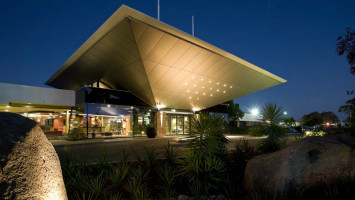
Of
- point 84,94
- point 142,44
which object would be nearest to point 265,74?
point 142,44

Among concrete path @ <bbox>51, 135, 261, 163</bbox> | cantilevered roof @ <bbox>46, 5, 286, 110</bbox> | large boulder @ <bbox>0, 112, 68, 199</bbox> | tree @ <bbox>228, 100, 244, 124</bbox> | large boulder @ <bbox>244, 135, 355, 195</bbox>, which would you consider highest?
cantilevered roof @ <bbox>46, 5, 286, 110</bbox>

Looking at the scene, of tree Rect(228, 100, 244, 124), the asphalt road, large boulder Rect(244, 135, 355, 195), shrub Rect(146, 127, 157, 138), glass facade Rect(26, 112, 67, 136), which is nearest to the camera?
large boulder Rect(244, 135, 355, 195)

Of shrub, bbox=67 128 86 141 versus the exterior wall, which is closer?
the exterior wall

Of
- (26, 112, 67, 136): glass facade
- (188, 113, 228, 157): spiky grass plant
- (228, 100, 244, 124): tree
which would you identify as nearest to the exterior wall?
(26, 112, 67, 136): glass facade

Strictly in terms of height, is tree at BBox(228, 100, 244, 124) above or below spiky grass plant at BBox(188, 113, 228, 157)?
above

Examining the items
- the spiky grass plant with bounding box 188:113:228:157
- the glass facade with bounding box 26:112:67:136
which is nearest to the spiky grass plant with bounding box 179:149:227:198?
the spiky grass plant with bounding box 188:113:228:157

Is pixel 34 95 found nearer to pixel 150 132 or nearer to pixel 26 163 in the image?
pixel 150 132

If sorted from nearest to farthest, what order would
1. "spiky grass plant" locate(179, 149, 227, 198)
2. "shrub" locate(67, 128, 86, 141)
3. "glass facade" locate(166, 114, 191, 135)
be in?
"spiky grass plant" locate(179, 149, 227, 198), "shrub" locate(67, 128, 86, 141), "glass facade" locate(166, 114, 191, 135)

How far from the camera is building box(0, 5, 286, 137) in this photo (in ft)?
47.4

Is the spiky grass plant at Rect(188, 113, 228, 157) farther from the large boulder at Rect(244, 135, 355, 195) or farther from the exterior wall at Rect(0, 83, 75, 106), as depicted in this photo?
the exterior wall at Rect(0, 83, 75, 106)

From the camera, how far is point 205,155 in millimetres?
5797

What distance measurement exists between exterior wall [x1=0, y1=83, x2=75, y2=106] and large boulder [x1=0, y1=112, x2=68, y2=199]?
64.7 feet

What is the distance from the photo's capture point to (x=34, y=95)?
19781 mm

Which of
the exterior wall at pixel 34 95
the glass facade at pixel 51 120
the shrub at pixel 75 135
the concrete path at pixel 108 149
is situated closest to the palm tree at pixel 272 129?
the concrete path at pixel 108 149
